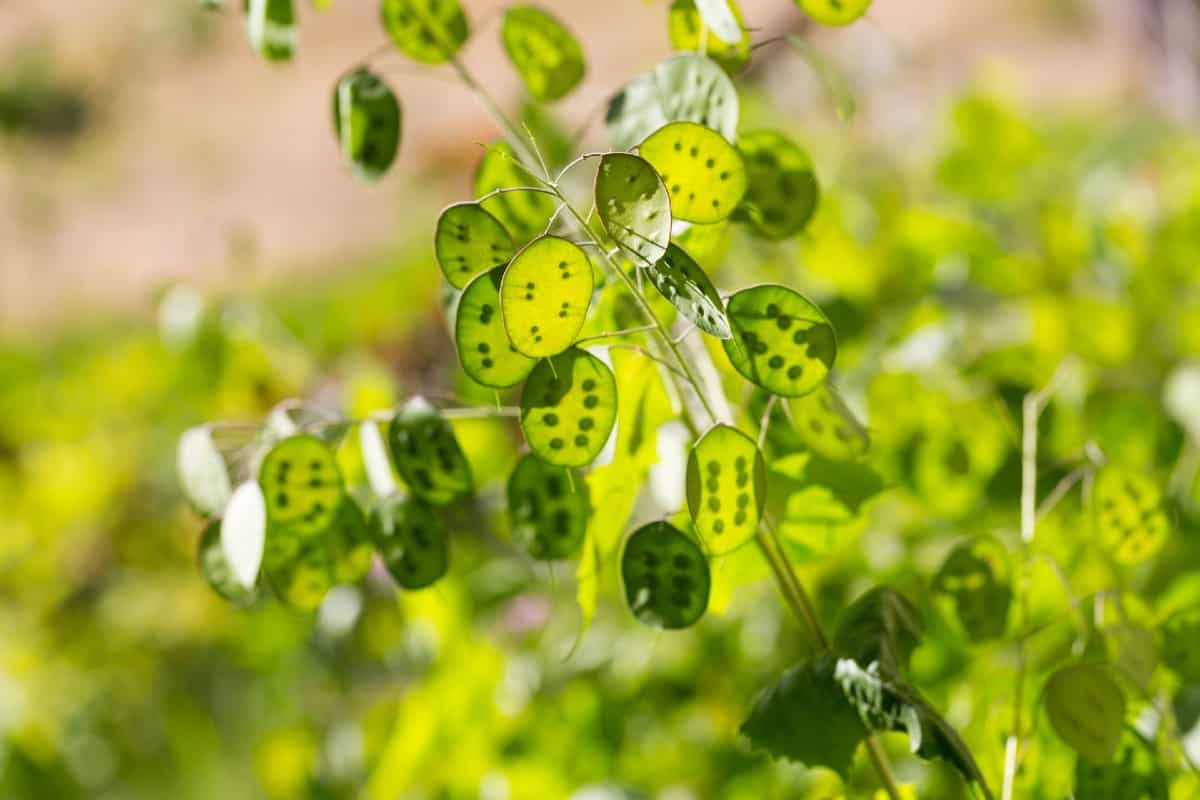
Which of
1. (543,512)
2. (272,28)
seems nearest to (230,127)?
(272,28)

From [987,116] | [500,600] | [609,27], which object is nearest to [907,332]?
[987,116]

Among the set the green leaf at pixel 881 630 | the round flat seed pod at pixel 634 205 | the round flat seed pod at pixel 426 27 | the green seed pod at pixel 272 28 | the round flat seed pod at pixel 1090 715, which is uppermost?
the green seed pod at pixel 272 28

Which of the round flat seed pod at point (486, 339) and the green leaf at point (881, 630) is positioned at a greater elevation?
the round flat seed pod at point (486, 339)

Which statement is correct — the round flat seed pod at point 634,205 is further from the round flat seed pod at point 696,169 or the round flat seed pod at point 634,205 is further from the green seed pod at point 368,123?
the green seed pod at point 368,123

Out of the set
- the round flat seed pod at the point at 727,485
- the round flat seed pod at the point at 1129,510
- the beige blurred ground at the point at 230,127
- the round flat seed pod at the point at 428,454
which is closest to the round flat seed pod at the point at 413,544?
the round flat seed pod at the point at 428,454

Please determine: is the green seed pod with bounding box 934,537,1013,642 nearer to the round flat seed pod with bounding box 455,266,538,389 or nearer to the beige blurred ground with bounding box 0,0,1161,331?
the round flat seed pod with bounding box 455,266,538,389

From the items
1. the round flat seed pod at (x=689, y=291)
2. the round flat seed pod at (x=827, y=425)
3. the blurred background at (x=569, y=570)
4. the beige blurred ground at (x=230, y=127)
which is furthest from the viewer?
the beige blurred ground at (x=230, y=127)

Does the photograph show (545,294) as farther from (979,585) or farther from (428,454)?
(979,585)

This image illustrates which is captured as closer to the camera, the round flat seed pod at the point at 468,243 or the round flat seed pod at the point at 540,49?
the round flat seed pod at the point at 468,243
